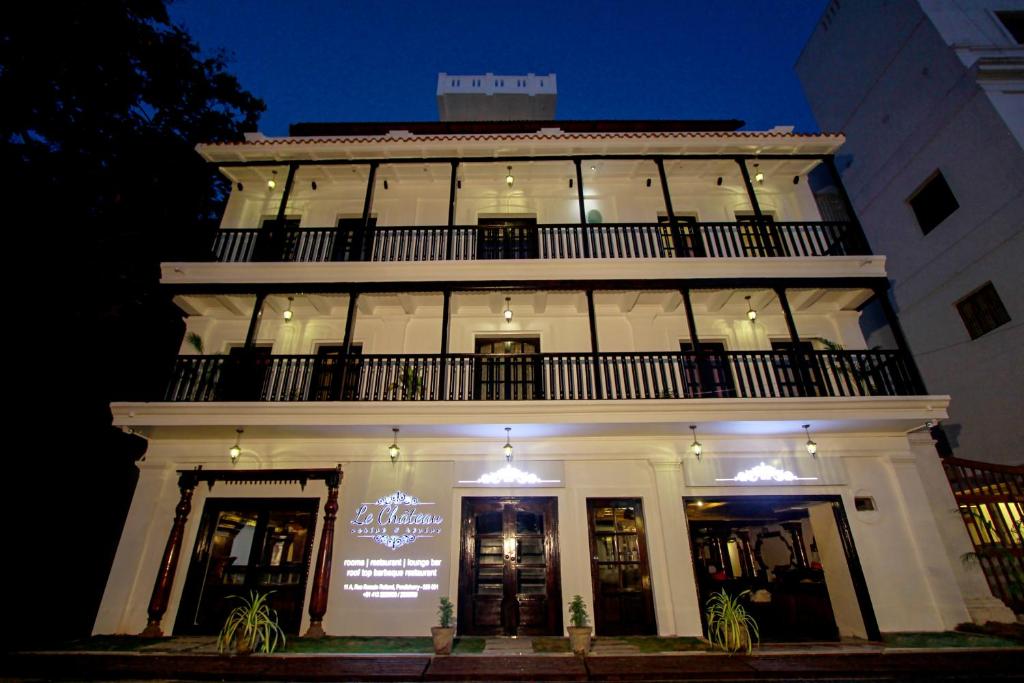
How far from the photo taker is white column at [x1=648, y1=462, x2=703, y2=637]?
25.2ft

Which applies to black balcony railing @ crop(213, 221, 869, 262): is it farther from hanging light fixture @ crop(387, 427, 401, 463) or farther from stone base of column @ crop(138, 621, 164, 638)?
stone base of column @ crop(138, 621, 164, 638)

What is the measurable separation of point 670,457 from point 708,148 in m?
7.87

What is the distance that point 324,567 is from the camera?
789 cm

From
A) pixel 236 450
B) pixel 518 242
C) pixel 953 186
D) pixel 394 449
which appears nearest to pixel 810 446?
pixel 518 242

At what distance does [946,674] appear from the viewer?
203 inches

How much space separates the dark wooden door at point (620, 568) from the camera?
787 cm

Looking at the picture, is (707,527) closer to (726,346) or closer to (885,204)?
(726,346)

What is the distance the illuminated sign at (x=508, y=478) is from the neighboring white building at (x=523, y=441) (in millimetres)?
38

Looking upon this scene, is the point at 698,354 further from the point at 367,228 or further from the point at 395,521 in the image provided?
the point at 367,228

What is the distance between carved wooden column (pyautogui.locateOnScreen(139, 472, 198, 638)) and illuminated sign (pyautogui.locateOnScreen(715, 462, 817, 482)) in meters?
10.5

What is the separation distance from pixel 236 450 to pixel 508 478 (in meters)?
5.40

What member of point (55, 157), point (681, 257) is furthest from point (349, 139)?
point (681, 257)

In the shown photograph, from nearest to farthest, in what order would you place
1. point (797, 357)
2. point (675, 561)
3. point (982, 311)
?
point (675, 561)
point (797, 357)
point (982, 311)

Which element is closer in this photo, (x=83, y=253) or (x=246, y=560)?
(x=246, y=560)
